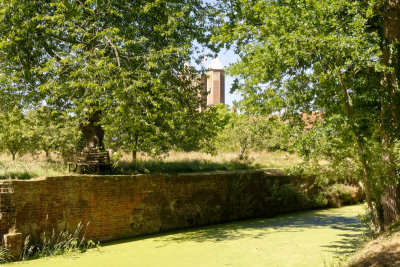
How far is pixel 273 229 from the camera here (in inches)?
Result: 491

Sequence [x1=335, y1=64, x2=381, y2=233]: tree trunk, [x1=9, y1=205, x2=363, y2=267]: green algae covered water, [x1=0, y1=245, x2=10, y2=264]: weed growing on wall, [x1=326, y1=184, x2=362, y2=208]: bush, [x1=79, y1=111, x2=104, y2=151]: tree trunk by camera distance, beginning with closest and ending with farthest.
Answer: [x1=335, y1=64, x2=381, y2=233]: tree trunk, [x1=0, y1=245, x2=10, y2=264]: weed growing on wall, [x1=9, y1=205, x2=363, y2=267]: green algae covered water, [x1=79, y1=111, x2=104, y2=151]: tree trunk, [x1=326, y1=184, x2=362, y2=208]: bush

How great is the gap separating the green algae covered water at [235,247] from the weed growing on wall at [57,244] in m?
0.35

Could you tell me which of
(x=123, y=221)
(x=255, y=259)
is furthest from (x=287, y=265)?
(x=123, y=221)

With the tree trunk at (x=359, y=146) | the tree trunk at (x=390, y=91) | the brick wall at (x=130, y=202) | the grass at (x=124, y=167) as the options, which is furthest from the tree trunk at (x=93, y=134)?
the tree trunk at (x=390, y=91)

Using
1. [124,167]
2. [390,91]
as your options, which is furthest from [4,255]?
[390,91]

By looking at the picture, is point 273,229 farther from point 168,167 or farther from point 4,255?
point 4,255

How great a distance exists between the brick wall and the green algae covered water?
62cm

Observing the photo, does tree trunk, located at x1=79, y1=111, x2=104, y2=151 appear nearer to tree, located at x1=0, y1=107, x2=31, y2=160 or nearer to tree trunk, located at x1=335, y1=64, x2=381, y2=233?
tree, located at x1=0, y1=107, x2=31, y2=160

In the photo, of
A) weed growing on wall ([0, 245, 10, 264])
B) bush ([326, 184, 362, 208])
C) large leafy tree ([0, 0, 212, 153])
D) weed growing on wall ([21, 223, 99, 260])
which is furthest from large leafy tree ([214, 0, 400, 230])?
bush ([326, 184, 362, 208])

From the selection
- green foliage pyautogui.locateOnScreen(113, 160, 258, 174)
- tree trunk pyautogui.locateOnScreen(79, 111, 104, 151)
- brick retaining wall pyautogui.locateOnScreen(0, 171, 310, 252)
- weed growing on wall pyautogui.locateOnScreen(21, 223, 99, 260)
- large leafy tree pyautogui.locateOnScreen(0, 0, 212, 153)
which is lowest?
weed growing on wall pyautogui.locateOnScreen(21, 223, 99, 260)

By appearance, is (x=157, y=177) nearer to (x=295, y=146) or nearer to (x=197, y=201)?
(x=197, y=201)

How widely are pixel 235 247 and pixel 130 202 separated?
365 cm

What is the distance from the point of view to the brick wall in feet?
30.3

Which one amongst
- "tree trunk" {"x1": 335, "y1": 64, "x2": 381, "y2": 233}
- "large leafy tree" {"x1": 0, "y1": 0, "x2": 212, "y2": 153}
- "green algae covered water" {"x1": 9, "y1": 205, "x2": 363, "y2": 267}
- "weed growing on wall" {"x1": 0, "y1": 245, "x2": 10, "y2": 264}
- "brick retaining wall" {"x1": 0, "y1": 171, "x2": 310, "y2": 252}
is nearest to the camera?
"tree trunk" {"x1": 335, "y1": 64, "x2": 381, "y2": 233}
